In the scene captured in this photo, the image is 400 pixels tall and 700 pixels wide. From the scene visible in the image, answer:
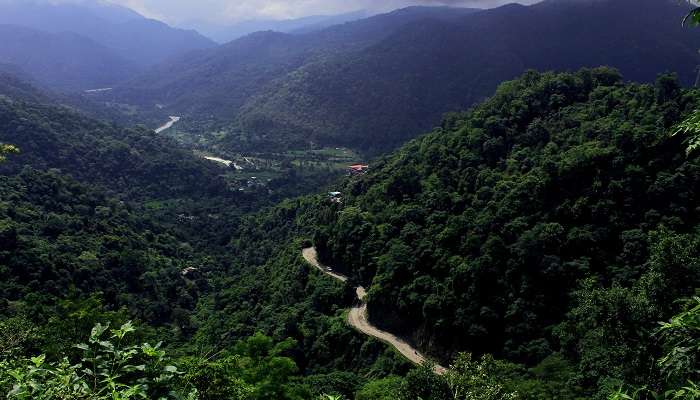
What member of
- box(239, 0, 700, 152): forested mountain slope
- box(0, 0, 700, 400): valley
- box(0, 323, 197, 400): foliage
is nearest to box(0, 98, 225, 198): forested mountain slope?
box(0, 0, 700, 400): valley

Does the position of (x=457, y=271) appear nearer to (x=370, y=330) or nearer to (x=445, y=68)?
(x=370, y=330)

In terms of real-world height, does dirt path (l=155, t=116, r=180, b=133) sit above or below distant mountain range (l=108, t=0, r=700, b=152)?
below

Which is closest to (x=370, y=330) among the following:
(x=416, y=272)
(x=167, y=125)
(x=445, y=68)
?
(x=416, y=272)

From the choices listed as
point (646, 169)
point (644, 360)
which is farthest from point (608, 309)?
point (646, 169)

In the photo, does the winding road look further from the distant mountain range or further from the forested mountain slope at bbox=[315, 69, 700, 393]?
the distant mountain range

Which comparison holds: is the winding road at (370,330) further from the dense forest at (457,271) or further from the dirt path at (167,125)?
the dirt path at (167,125)

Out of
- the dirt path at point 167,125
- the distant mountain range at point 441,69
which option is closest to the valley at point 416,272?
the distant mountain range at point 441,69

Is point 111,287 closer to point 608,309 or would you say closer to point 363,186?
point 363,186
